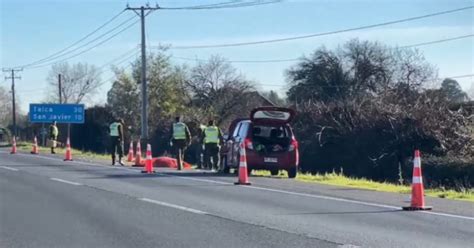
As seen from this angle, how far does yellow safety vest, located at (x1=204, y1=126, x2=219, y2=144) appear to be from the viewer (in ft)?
86.3

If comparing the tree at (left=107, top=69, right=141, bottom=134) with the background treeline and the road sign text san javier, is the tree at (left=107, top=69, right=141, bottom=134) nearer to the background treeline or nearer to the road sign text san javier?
the background treeline

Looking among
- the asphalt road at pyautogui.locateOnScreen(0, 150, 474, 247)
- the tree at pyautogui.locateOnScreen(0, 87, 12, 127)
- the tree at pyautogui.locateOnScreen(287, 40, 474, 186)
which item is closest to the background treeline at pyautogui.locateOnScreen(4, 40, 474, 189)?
the tree at pyautogui.locateOnScreen(287, 40, 474, 186)

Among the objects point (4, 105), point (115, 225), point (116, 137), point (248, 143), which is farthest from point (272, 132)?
point (4, 105)

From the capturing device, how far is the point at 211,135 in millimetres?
26422

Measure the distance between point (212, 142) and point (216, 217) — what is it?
14.3m

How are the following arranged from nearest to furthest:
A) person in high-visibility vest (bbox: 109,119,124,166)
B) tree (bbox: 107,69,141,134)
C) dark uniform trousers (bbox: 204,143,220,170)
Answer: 1. dark uniform trousers (bbox: 204,143,220,170)
2. person in high-visibility vest (bbox: 109,119,124,166)
3. tree (bbox: 107,69,141,134)

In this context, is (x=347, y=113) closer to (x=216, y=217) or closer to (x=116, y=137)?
(x=116, y=137)

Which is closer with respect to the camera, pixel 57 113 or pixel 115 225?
pixel 115 225

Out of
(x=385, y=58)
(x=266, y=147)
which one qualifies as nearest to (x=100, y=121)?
(x=385, y=58)

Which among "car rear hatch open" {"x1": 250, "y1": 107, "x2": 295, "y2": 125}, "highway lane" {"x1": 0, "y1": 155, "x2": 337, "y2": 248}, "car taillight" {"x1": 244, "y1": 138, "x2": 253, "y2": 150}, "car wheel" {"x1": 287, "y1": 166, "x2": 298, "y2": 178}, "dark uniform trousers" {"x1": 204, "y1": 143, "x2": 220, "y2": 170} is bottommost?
"highway lane" {"x1": 0, "y1": 155, "x2": 337, "y2": 248}

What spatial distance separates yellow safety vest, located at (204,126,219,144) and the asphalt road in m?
7.60

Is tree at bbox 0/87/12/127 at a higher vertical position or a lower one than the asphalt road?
higher

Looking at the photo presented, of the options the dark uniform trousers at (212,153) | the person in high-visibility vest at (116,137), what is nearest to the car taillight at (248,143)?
the dark uniform trousers at (212,153)

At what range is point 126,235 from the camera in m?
10.5
